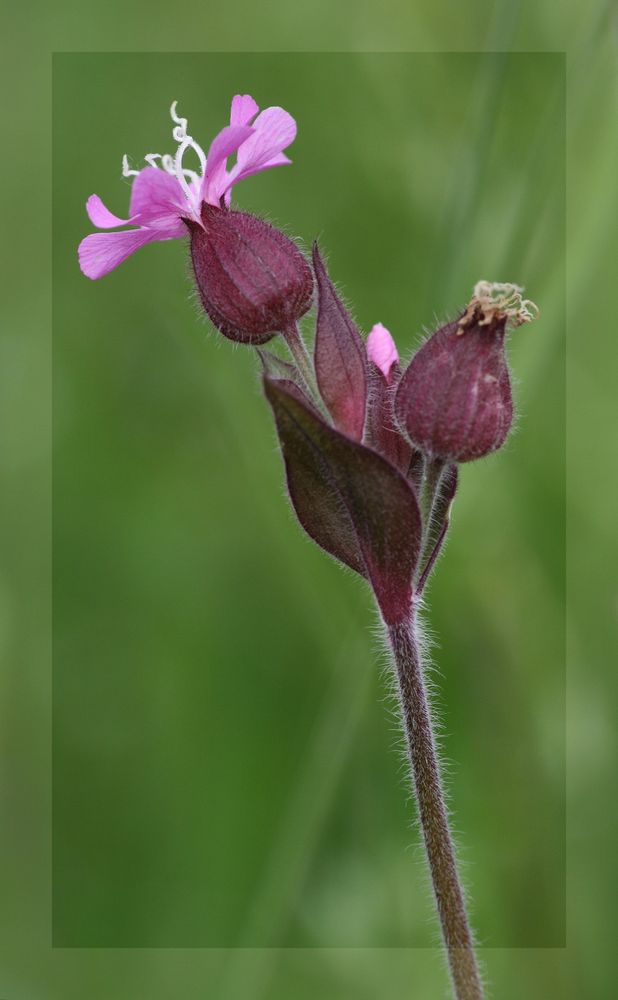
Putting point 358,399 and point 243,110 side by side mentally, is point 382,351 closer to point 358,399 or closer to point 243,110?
point 358,399

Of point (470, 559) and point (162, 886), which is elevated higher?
point (470, 559)

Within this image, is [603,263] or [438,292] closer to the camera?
[438,292]

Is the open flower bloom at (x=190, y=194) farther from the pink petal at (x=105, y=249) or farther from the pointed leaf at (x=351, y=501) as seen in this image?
the pointed leaf at (x=351, y=501)

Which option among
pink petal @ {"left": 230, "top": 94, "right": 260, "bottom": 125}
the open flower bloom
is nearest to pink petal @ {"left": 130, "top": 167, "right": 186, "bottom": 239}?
the open flower bloom

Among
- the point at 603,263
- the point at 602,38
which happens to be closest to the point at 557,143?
the point at 602,38

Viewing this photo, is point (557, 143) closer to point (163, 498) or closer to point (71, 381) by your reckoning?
point (163, 498)

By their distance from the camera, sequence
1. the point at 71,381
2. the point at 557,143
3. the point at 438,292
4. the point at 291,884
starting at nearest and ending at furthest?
the point at 291,884, the point at 438,292, the point at 557,143, the point at 71,381
